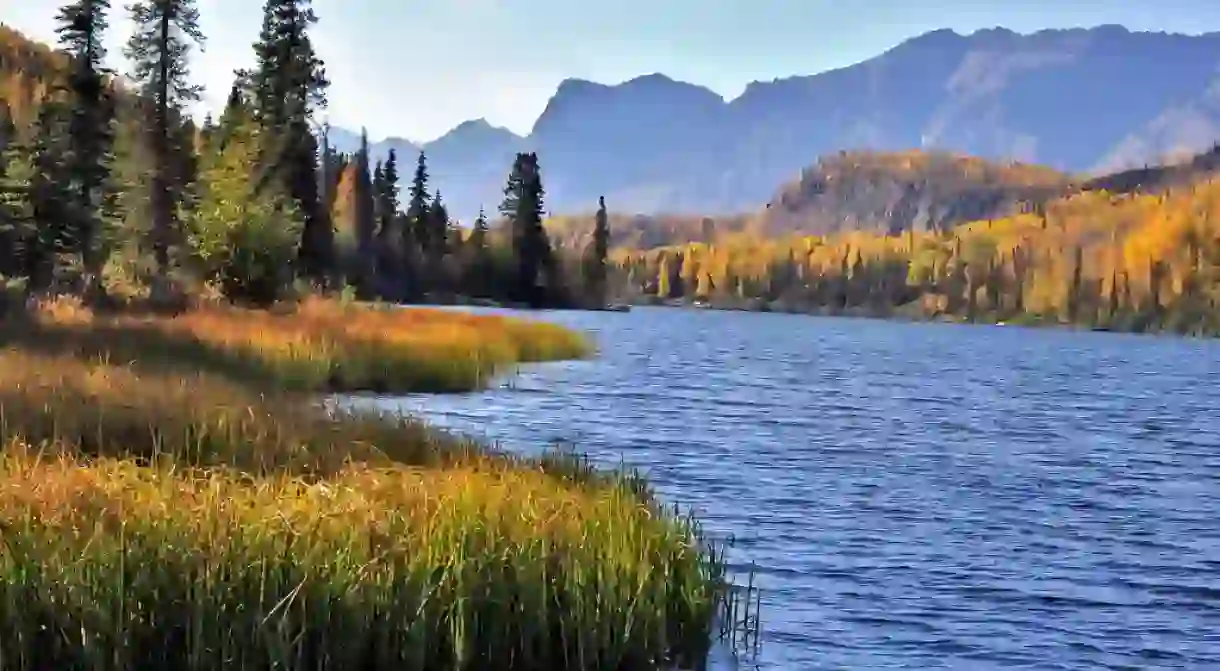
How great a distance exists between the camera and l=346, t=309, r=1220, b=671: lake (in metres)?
16.7

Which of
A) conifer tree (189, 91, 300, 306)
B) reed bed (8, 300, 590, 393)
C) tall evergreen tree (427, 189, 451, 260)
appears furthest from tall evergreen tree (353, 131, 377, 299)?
reed bed (8, 300, 590, 393)

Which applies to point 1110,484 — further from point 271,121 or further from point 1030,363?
point 1030,363

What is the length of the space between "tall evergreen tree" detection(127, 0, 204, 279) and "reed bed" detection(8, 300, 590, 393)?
9935mm

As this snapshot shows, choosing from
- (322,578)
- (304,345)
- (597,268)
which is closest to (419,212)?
(597,268)

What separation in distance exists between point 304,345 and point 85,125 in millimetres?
24198

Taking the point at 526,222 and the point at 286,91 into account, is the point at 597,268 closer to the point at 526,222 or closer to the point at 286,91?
the point at 526,222

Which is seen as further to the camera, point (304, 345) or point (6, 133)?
point (6, 133)

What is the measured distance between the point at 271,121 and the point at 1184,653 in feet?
200

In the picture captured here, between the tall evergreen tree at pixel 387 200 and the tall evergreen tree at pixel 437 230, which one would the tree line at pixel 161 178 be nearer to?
the tall evergreen tree at pixel 387 200

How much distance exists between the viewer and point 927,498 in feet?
89.7

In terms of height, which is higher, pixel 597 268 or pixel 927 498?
pixel 597 268

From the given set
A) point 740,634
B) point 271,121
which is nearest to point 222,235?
point 271,121

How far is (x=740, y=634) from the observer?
15.3 m

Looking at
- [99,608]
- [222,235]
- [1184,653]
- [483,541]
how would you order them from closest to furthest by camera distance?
[99,608] → [483,541] → [1184,653] → [222,235]
